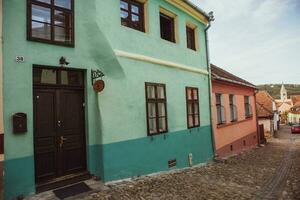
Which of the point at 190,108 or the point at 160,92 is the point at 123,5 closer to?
the point at 160,92

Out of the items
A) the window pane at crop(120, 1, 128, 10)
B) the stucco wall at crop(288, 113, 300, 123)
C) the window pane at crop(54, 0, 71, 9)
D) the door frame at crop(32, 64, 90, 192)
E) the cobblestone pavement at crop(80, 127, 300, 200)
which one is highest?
the window pane at crop(120, 1, 128, 10)

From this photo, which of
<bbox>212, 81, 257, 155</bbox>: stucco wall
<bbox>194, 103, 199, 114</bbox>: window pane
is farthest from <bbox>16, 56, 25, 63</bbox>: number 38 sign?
<bbox>212, 81, 257, 155</bbox>: stucco wall

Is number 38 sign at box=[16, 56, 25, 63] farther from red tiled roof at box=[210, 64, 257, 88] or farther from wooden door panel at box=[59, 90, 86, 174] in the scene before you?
red tiled roof at box=[210, 64, 257, 88]

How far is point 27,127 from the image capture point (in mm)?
6082

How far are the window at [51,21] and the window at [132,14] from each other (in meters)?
1.93

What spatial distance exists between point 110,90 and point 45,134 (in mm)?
2080

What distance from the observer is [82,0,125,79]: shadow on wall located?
7402 millimetres

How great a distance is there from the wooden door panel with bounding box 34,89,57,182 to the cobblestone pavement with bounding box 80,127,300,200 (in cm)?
119

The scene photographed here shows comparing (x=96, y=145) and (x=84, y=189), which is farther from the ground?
(x=96, y=145)

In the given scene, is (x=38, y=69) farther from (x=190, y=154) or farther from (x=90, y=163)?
(x=190, y=154)

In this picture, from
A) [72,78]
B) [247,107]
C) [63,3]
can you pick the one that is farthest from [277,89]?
[63,3]

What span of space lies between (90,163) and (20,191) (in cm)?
183

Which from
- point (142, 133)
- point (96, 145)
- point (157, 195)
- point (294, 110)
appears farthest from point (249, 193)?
point (294, 110)

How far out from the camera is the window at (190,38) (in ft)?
39.7
